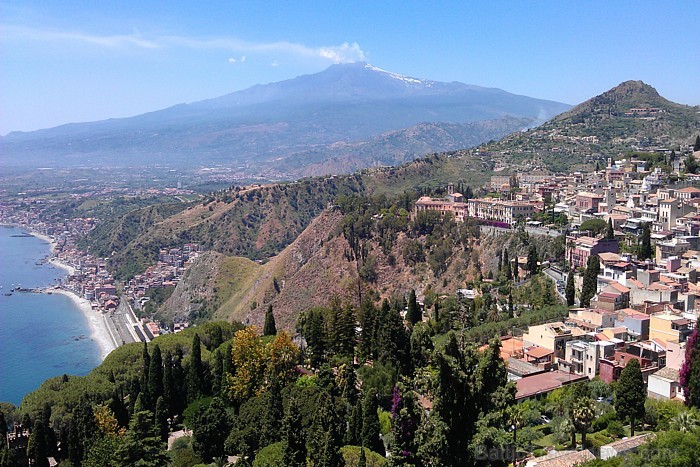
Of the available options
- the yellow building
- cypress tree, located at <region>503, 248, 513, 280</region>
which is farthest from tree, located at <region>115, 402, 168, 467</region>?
cypress tree, located at <region>503, 248, 513, 280</region>

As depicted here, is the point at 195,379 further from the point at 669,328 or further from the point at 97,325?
the point at 97,325

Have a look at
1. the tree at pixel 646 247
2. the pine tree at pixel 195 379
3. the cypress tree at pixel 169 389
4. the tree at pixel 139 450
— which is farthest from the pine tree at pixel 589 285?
the tree at pixel 139 450

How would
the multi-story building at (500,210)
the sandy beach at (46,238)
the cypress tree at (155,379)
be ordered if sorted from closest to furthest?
the cypress tree at (155,379)
the multi-story building at (500,210)
the sandy beach at (46,238)

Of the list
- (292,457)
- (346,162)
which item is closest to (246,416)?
(292,457)

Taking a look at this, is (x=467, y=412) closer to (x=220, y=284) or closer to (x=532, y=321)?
(x=532, y=321)

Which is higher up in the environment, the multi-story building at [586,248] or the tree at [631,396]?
the multi-story building at [586,248]

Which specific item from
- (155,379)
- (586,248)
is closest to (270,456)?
(155,379)

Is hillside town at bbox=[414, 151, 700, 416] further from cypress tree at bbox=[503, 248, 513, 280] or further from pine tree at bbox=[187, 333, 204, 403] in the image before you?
pine tree at bbox=[187, 333, 204, 403]

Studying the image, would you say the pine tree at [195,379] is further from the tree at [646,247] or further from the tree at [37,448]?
the tree at [646,247]
